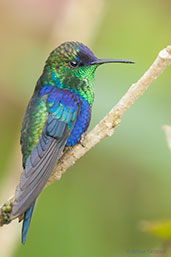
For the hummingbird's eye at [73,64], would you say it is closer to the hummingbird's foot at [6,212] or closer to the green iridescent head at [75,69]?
the green iridescent head at [75,69]

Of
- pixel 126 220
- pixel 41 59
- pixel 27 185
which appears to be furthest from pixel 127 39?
pixel 27 185

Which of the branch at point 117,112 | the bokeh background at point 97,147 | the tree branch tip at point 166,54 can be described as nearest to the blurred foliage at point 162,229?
the branch at point 117,112

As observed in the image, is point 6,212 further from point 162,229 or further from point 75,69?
point 75,69

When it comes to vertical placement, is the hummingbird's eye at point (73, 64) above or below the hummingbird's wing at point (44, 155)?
above

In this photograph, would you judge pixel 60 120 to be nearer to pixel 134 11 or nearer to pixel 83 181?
pixel 83 181

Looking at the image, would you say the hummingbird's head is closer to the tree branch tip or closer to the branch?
the branch

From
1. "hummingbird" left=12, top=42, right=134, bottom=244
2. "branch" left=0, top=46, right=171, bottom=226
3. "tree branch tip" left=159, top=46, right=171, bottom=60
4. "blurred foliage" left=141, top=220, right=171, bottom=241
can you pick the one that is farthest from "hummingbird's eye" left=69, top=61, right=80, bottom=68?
"blurred foliage" left=141, top=220, right=171, bottom=241
